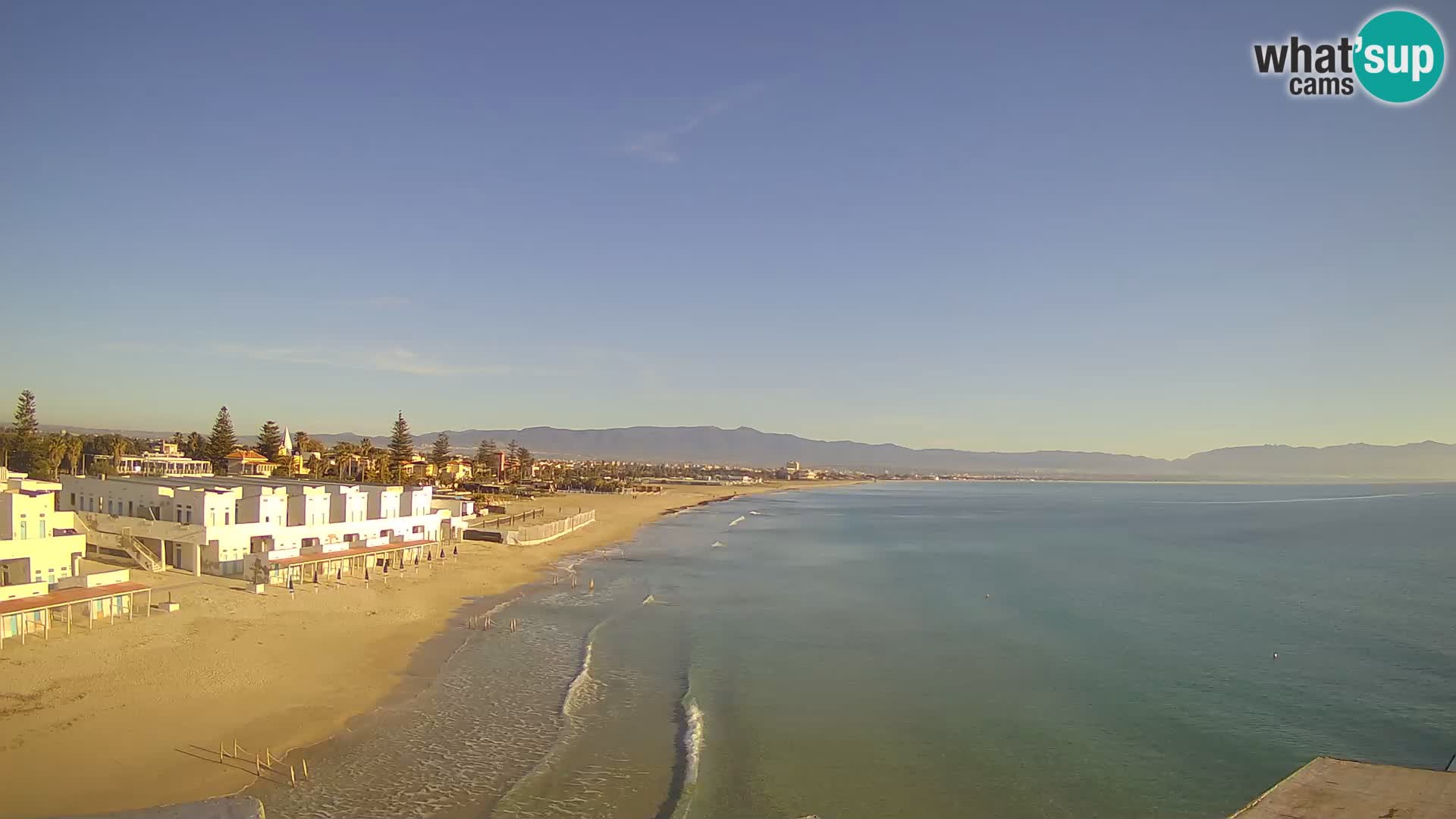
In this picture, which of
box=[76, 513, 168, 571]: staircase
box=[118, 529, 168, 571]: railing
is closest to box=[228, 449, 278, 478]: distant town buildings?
box=[76, 513, 168, 571]: staircase

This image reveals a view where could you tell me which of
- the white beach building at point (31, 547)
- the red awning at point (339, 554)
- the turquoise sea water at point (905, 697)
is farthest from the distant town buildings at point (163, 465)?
the white beach building at point (31, 547)

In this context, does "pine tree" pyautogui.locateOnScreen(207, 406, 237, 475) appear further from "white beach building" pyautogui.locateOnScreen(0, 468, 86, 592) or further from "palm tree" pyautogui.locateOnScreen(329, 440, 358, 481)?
"white beach building" pyautogui.locateOnScreen(0, 468, 86, 592)

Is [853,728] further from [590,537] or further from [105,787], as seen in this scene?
[590,537]

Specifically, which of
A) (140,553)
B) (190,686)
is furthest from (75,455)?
(190,686)

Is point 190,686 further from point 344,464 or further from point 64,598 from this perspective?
point 344,464

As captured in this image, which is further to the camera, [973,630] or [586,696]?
[973,630]

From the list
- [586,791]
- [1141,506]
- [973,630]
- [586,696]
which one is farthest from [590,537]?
[1141,506]
